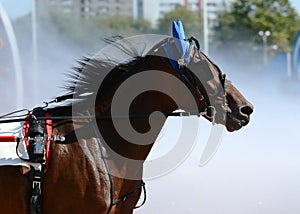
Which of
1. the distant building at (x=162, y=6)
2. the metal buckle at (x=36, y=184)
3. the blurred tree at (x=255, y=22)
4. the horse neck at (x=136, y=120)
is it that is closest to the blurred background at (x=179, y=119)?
the horse neck at (x=136, y=120)

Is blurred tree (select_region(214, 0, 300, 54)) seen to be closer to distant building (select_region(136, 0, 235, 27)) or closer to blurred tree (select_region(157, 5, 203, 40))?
distant building (select_region(136, 0, 235, 27))

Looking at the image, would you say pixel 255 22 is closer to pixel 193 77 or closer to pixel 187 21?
pixel 187 21

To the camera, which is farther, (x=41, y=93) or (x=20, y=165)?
(x=41, y=93)

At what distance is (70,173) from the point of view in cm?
387

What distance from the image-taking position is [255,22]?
A: 35.4 meters

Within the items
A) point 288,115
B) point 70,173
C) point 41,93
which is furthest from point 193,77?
point 41,93

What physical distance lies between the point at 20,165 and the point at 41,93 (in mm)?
8124

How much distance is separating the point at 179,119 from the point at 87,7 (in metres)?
11.6

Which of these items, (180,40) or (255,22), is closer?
(180,40)

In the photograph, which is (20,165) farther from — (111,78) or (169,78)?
(169,78)

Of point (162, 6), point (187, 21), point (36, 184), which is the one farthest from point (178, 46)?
point (162, 6)

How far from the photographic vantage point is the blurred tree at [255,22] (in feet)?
116

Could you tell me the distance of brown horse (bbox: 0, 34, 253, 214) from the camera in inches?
159

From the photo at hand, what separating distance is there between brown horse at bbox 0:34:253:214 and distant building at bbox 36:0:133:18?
39.2 ft
